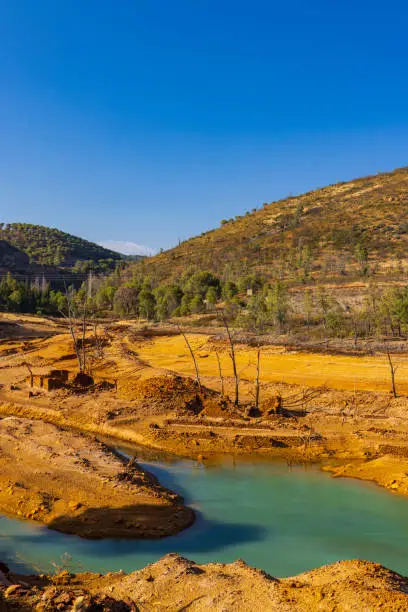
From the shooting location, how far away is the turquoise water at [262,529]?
9.79 metres

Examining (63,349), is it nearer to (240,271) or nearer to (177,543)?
(177,543)

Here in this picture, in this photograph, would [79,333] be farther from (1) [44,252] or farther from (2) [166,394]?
(1) [44,252]

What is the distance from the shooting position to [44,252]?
463 feet

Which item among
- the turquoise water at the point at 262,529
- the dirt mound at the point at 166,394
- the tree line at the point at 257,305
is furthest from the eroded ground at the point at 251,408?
the tree line at the point at 257,305

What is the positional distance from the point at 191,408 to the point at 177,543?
385 inches

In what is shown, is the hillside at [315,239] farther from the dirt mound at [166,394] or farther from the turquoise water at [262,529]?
the turquoise water at [262,529]

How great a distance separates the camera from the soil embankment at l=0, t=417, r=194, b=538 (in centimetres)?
1105

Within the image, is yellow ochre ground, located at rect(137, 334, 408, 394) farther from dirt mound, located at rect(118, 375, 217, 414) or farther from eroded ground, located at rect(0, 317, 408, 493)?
dirt mound, located at rect(118, 375, 217, 414)

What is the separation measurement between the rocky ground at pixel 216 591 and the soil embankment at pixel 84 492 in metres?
3.07

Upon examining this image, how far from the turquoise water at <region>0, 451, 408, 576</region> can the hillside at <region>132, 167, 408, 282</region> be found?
168 feet

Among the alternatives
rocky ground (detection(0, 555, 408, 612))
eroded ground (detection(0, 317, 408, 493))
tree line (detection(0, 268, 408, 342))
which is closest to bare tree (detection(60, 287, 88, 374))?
eroded ground (detection(0, 317, 408, 493))

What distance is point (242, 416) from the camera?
19.0m

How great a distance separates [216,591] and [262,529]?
462 centimetres

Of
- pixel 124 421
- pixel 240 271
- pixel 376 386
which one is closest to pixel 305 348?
pixel 376 386
